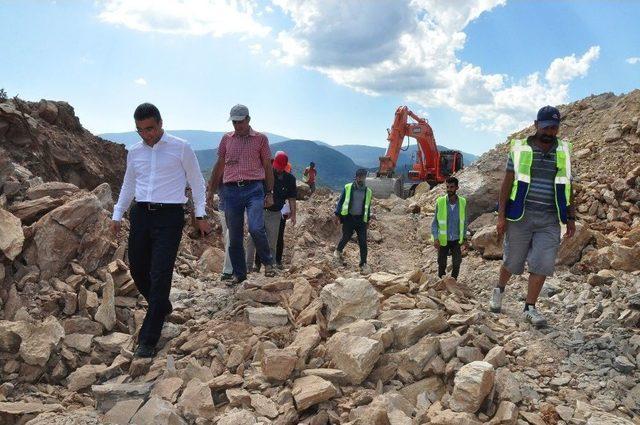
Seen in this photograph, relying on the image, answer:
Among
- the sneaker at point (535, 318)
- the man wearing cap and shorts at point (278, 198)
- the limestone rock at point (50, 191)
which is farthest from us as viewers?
the man wearing cap and shorts at point (278, 198)

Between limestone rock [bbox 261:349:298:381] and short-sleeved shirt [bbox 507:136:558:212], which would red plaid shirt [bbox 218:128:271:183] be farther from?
short-sleeved shirt [bbox 507:136:558:212]

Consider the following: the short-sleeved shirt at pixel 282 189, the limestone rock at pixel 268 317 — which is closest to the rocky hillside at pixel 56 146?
the short-sleeved shirt at pixel 282 189

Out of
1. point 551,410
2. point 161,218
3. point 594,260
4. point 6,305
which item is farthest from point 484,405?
point 594,260

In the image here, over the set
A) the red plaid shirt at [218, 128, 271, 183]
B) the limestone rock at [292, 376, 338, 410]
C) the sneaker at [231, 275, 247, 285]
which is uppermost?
the red plaid shirt at [218, 128, 271, 183]

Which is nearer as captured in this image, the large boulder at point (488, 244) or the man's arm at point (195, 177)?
the man's arm at point (195, 177)

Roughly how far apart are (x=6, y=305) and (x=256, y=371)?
252cm

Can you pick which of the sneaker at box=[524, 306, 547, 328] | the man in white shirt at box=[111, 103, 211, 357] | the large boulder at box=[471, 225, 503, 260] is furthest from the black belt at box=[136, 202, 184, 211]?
the large boulder at box=[471, 225, 503, 260]

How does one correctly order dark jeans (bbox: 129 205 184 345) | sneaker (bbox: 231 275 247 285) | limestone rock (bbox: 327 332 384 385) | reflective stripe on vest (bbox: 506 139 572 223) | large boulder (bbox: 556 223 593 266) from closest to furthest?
limestone rock (bbox: 327 332 384 385), dark jeans (bbox: 129 205 184 345), reflective stripe on vest (bbox: 506 139 572 223), sneaker (bbox: 231 275 247 285), large boulder (bbox: 556 223 593 266)

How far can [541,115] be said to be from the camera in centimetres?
418

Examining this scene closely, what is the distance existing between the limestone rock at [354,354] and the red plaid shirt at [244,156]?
2138 millimetres

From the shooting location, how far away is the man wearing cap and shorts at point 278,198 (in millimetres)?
6395

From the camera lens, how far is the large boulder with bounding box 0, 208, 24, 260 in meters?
4.64

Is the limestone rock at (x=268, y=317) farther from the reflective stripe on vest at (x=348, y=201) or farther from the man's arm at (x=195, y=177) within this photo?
the reflective stripe on vest at (x=348, y=201)

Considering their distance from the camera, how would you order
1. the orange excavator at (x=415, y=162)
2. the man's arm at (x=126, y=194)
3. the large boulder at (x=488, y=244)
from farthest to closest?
the orange excavator at (x=415, y=162) → the large boulder at (x=488, y=244) → the man's arm at (x=126, y=194)
